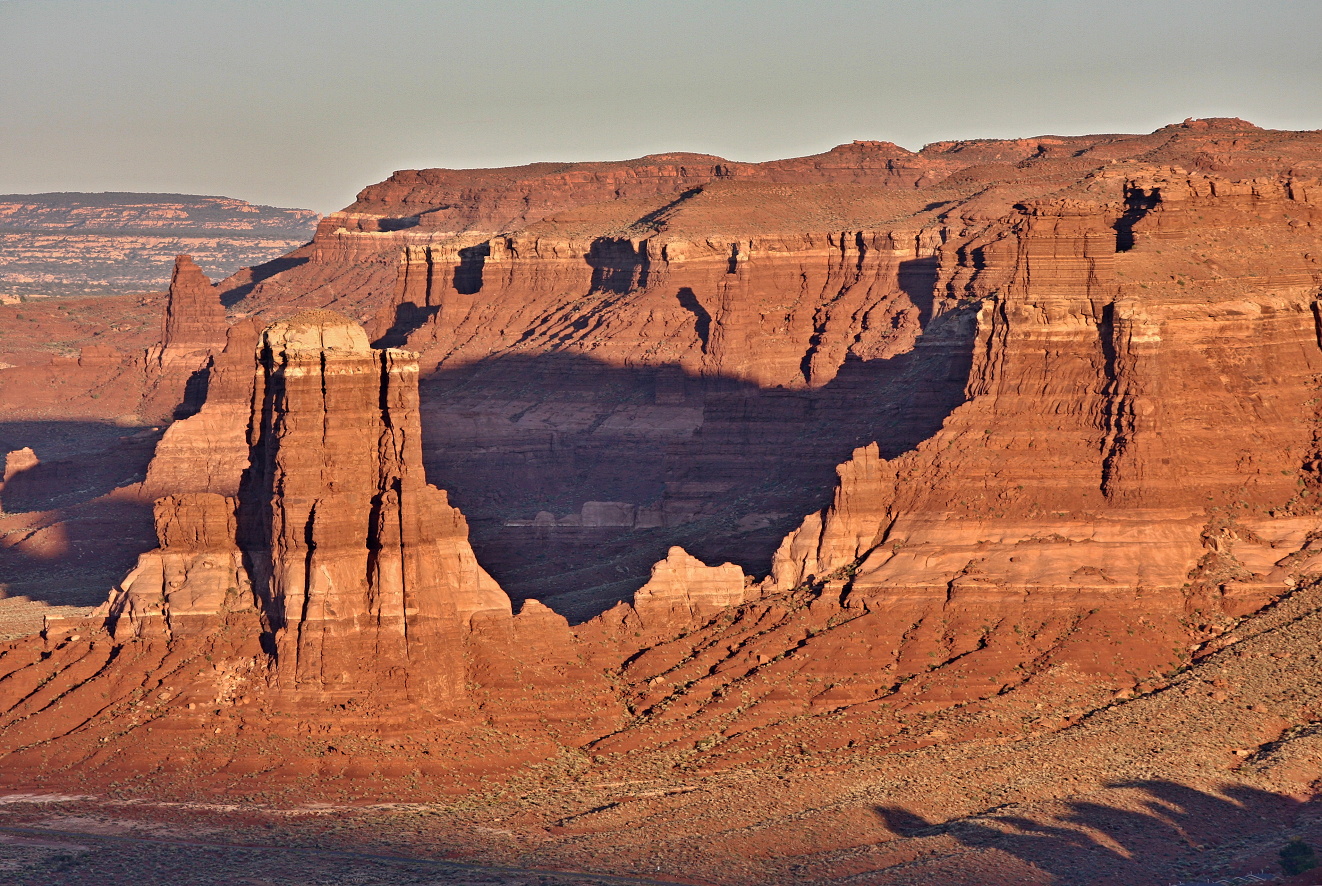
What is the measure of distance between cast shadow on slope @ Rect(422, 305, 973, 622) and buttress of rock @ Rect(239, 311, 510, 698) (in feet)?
40.5

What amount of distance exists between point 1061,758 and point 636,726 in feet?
33.7

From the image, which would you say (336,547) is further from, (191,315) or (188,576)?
(191,315)

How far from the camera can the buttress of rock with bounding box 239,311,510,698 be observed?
203 ft

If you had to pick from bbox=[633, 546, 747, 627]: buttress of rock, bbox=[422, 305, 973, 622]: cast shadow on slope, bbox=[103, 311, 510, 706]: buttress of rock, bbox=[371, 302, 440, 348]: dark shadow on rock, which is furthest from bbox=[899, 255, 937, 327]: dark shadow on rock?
bbox=[103, 311, 510, 706]: buttress of rock

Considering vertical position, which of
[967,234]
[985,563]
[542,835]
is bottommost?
[542,835]

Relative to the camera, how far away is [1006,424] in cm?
7012

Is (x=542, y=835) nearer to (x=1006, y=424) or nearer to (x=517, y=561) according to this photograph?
(x=1006, y=424)

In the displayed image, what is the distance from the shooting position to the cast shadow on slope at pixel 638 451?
263ft

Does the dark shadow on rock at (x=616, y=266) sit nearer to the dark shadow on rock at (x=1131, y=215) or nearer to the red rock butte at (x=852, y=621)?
the dark shadow on rock at (x=1131, y=215)

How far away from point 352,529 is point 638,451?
53.8 m

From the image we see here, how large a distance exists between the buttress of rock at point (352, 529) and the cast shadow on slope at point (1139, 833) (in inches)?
489

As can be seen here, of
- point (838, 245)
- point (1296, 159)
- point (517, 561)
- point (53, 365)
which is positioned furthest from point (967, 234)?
point (53, 365)

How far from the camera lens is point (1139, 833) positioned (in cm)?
5509

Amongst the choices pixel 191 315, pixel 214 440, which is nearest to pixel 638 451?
pixel 214 440
